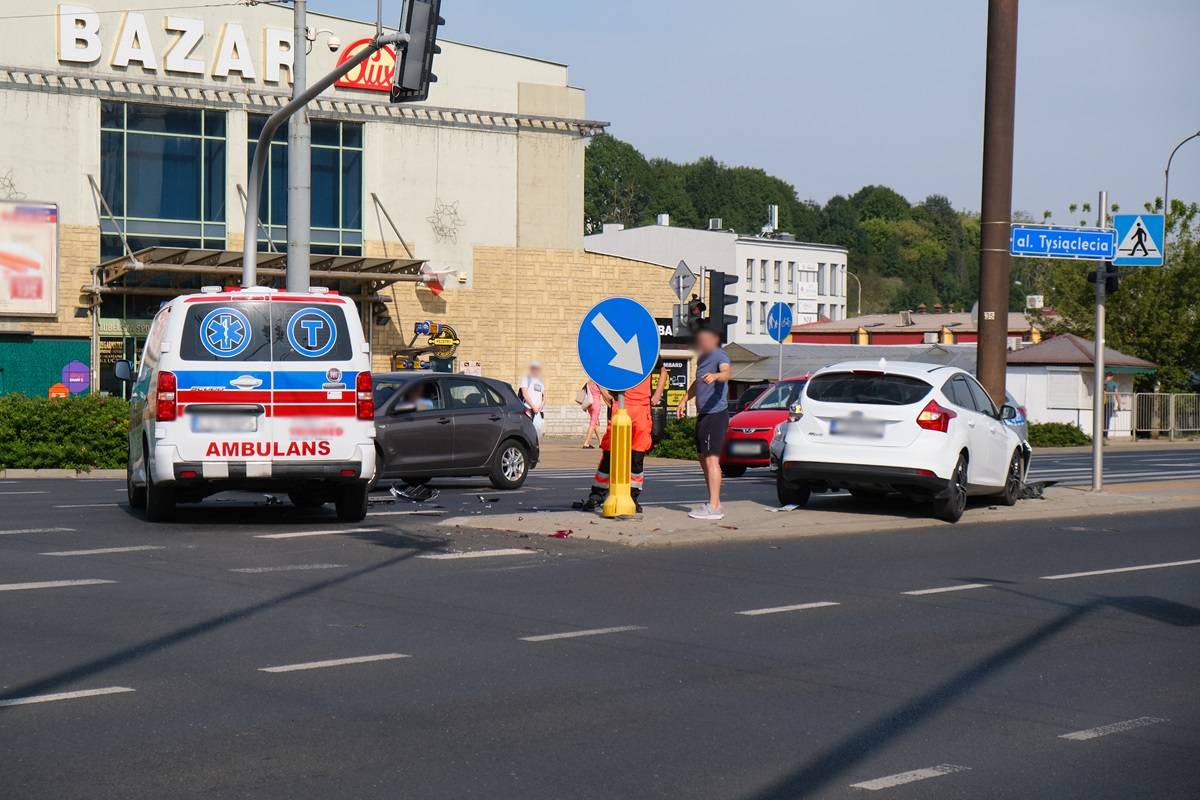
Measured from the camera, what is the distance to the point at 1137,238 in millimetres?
20219

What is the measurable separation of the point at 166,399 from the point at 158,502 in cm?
123

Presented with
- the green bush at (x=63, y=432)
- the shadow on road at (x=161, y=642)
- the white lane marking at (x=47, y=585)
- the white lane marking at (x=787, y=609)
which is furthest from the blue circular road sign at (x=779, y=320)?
the white lane marking at (x=47, y=585)

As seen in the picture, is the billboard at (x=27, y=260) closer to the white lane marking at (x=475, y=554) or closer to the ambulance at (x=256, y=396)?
the ambulance at (x=256, y=396)

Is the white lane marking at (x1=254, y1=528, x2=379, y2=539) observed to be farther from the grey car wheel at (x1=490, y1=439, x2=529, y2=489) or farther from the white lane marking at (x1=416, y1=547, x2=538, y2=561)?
the grey car wheel at (x1=490, y1=439, x2=529, y2=489)

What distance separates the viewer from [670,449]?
32.4 m

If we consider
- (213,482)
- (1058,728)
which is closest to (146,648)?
(1058,728)

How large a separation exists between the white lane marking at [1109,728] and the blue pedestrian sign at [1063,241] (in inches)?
530

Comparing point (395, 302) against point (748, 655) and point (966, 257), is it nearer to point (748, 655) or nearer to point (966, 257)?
point (748, 655)

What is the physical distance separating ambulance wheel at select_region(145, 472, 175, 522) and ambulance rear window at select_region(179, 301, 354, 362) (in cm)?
133

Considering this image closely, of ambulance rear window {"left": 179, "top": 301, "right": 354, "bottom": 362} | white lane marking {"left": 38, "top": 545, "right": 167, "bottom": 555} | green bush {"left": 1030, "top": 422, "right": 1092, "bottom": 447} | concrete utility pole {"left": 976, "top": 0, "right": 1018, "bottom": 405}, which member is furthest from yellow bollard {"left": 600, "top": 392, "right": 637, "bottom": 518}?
green bush {"left": 1030, "top": 422, "right": 1092, "bottom": 447}

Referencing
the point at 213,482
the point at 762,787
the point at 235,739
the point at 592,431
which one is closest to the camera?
the point at 762,787

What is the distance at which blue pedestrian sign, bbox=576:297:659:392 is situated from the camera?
13812mm

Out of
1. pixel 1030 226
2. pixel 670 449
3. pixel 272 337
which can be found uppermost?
pixel 1030 226

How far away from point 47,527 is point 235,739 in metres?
8.78
